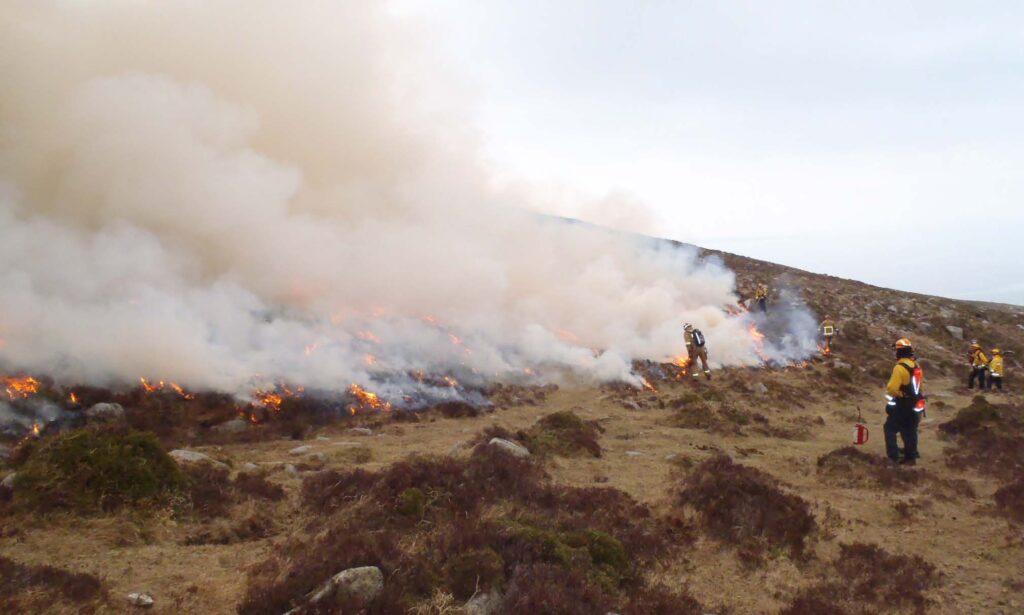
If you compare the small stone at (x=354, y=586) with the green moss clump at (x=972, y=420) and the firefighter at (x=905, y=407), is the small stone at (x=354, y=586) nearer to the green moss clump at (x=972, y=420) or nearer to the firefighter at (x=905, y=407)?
the firefighter at (x=905, y=407)

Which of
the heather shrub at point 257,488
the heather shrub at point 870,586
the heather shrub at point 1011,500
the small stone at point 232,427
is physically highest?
the heather shrub at point 1011,500

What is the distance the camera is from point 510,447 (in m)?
11.3

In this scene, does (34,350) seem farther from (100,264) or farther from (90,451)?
(90,451)

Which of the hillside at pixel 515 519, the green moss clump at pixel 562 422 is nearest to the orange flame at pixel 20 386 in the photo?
the hillside at pixel 515 519

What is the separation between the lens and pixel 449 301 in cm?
2223

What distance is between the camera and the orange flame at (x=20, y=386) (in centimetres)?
1234

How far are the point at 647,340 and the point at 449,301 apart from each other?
28.1 ft

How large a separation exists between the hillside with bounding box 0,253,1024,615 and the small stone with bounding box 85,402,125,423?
89 millimetres

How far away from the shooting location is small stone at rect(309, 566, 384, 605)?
5328 mm

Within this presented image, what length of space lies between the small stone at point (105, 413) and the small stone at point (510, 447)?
8527 mm

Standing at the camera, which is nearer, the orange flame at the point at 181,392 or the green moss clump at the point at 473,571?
the green moss clump at the point at 473,571

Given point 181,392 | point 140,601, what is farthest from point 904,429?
point 181,392

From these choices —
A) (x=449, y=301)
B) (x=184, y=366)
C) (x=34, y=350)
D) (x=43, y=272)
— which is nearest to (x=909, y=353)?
(x=449, y=301)

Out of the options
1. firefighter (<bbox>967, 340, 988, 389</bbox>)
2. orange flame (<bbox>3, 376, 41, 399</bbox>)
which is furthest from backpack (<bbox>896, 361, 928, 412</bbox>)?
orange flame (<bbox>3, 376, 41, 399</bbox>)
